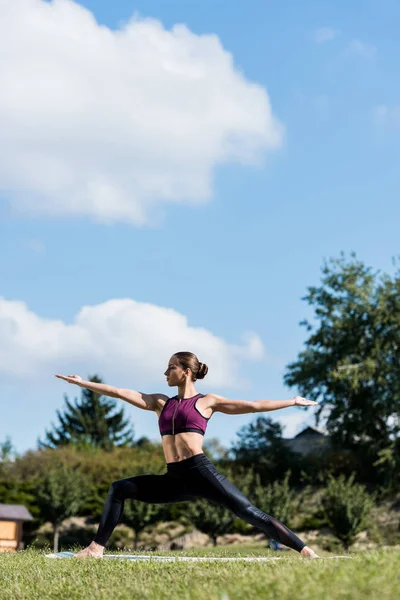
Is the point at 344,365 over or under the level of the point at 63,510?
over

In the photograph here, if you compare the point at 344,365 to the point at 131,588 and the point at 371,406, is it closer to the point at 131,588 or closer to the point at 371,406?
the point at 371,406

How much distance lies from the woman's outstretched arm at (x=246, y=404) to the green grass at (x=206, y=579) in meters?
1.70

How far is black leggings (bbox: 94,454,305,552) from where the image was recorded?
8.45m

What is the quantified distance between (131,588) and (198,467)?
6.18ft

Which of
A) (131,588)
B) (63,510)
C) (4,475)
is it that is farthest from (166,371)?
(4,475)

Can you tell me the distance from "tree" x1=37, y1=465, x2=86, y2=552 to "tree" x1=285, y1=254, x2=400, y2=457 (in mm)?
16337

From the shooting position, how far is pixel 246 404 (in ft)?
29.1

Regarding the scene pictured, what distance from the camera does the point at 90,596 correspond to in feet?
22.7

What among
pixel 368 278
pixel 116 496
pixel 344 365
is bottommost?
pixel 116 496

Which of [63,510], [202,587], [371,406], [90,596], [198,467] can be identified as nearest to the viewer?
[202,587]

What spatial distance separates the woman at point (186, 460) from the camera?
849 centimetres

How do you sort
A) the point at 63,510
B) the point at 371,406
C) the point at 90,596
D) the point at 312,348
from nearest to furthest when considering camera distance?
the point at 90,596
the point at 63,510
the point at 371,406
the point at 312,348

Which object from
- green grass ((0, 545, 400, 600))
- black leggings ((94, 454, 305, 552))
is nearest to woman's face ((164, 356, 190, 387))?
black leggings ((94, 454, 305, 552))

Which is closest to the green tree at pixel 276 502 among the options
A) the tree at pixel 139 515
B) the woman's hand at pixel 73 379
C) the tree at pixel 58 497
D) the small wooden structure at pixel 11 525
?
the tree at pixel 139 515
